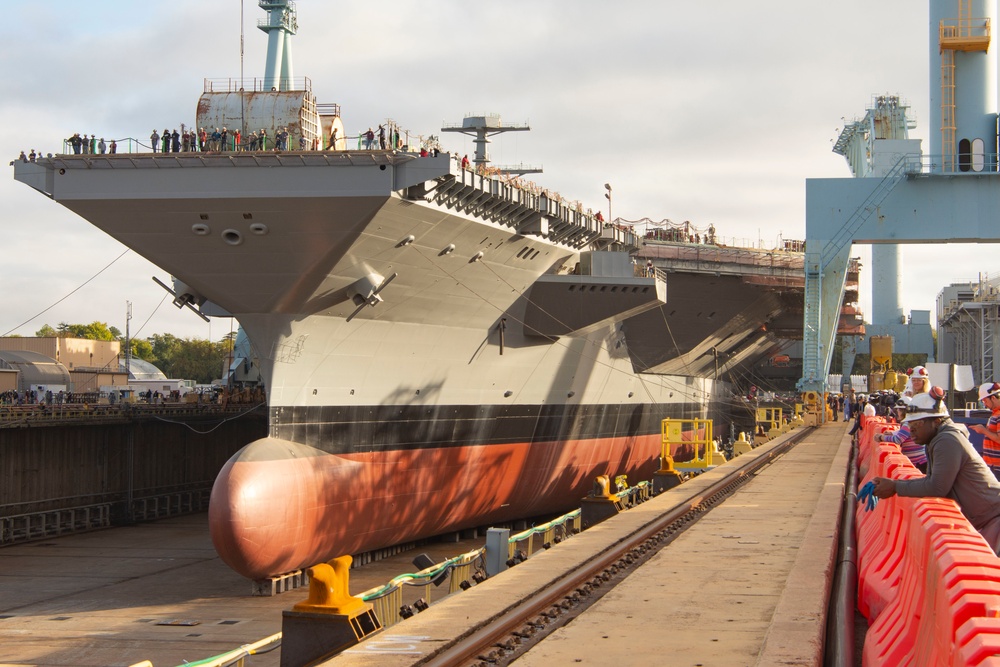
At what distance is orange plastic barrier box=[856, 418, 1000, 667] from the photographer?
3.32m

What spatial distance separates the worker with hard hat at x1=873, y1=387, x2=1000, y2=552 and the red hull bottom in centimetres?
1194

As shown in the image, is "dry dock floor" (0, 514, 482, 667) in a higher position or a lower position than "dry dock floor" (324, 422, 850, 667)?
lower

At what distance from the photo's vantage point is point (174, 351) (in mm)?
100062

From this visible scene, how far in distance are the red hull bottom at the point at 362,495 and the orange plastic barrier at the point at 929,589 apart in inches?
414

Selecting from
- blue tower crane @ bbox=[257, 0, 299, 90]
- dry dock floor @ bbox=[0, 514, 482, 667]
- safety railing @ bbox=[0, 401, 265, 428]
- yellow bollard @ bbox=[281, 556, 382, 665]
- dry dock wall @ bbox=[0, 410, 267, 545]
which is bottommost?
dry dock floor @ bbox=[0, 514, 482, 667]

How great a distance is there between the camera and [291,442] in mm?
17312

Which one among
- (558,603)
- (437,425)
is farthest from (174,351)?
(558,603)

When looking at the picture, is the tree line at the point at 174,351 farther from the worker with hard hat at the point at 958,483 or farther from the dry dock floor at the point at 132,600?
the worker with hard hat at the point at 958,483

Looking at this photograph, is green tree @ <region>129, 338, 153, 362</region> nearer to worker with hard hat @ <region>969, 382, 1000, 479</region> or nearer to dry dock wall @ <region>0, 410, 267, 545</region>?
dry dock wall @ <region>0, 410, 267, 545</region>

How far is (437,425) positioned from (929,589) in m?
16.2

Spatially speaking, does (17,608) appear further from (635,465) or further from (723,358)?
(723,358)

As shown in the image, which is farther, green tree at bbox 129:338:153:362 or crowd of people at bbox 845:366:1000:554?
green tree at bbox 129:338:153:362

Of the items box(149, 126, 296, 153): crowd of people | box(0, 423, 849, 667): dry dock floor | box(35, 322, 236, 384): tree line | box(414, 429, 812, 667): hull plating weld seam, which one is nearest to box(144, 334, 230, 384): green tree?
box(35, 322, 236, 384): tree line

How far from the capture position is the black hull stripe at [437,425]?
58.2 ft
